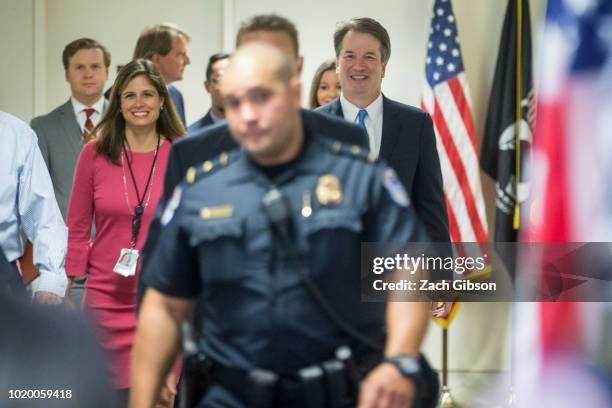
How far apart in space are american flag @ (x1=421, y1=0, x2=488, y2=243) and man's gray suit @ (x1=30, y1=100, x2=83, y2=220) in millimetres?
1576

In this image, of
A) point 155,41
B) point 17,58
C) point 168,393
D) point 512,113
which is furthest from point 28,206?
point 512,113

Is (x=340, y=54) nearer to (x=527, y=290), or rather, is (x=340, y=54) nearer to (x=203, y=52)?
(x=527, y=290)

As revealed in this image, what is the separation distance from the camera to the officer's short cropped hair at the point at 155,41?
5.03m

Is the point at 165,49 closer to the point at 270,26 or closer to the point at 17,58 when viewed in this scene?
the point at 17,58

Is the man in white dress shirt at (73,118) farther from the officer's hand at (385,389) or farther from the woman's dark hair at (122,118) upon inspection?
the officer's hand at (385,389)

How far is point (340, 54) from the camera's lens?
3447 millimetres

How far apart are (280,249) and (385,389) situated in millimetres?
312

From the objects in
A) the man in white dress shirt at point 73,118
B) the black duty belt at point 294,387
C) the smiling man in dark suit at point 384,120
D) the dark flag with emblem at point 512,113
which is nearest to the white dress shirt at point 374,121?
the smiling man in dark suit at point 384,120

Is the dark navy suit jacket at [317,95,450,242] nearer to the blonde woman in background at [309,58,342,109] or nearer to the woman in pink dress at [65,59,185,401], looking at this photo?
the woman in pink dress at [65,59,185,401]

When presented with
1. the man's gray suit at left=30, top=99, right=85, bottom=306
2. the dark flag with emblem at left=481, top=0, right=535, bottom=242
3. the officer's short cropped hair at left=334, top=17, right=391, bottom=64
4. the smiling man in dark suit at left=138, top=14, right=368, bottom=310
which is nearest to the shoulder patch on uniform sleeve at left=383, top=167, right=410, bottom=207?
the smiling man in dark suit at left=138, top=14, right=368, bottom=310

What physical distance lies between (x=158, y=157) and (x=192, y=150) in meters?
1.38

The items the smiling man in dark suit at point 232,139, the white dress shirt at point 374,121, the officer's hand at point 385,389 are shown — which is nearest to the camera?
the officer's hand at point 385,389

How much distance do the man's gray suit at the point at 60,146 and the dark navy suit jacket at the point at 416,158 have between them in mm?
1682

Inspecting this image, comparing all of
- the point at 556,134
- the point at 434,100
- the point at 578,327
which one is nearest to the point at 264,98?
the point at 556,134
